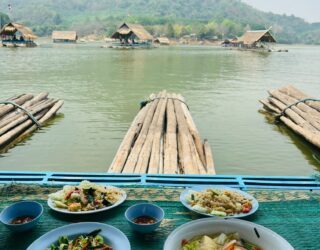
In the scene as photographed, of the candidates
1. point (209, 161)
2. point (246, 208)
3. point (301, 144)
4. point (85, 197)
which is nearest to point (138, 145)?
point (209, 161)

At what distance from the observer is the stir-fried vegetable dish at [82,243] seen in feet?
7.47

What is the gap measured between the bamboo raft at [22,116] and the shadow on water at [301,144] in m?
7.38

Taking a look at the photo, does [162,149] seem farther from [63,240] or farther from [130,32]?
[130,32]

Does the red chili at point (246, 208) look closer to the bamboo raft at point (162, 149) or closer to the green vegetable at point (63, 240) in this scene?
the green vegetable at point (63, 240)

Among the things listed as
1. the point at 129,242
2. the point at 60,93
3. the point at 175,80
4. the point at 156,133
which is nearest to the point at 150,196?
the point at 129,242

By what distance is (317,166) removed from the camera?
25.6 ft

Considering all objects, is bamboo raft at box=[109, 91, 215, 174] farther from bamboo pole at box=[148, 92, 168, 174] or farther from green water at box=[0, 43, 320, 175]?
green water at box=[0, 43, 320, 175]

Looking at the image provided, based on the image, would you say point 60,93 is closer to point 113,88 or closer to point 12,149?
point 113,88

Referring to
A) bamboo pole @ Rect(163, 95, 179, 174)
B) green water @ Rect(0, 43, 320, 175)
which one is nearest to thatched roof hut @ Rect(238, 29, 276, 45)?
green water @ Rect(0, 43, 320, 175)

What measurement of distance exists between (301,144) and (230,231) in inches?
297

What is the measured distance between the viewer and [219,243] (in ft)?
7.78

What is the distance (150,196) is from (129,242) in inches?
34.8

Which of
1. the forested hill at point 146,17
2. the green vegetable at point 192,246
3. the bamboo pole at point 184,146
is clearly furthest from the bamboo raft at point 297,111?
the forested hill at point 146,17

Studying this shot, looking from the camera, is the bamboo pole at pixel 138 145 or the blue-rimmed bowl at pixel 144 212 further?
the bamboo pole at pixel 138 145
